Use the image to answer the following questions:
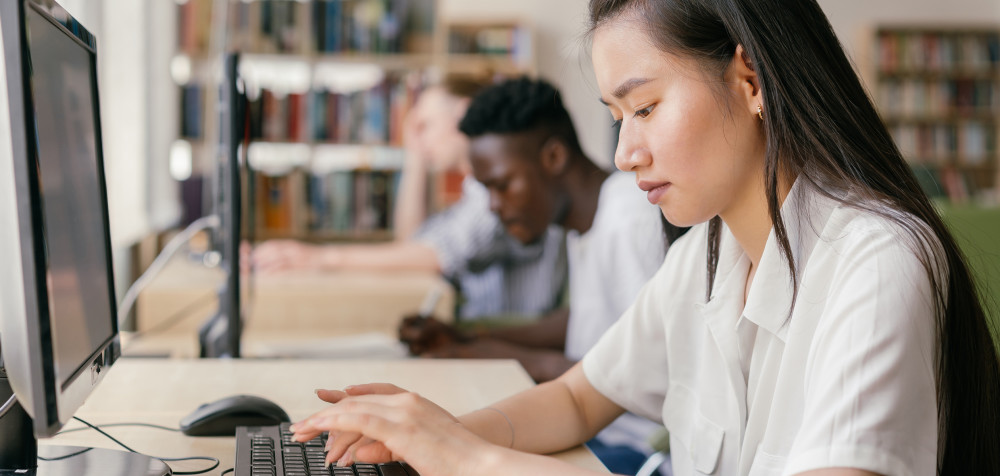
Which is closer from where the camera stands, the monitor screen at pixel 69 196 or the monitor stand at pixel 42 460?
the monitor screen at pixel 69 196

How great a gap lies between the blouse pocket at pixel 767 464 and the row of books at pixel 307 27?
3.24 metres

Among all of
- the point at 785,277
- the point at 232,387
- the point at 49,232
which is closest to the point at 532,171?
the point at 232,387

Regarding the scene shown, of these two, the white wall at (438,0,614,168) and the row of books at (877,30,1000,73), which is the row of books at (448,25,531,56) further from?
the row of books at (877,30,1000,73)

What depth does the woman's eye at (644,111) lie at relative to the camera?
83 centimetres

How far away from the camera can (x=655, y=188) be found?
843mm

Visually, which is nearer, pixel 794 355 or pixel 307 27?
pixel 794 355

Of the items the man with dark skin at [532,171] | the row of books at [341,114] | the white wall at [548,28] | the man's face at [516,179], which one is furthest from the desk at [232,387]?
the white wall at [548,28]

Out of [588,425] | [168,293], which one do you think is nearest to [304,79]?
[168,293]

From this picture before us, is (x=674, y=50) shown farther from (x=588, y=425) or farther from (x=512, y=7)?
(x=512, y=7)

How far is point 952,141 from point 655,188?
18.8 ft

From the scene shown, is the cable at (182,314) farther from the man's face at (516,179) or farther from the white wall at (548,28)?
the white wall at (548,28)

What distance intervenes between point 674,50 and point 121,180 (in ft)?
8.42

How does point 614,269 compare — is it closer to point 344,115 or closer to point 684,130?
point 684,130

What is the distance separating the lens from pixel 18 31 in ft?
1.87
